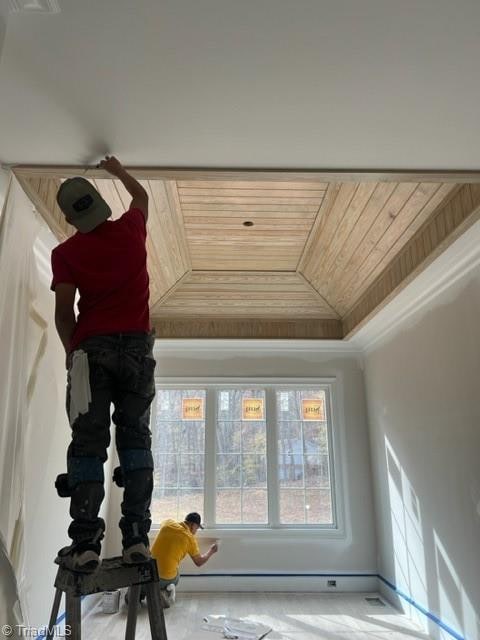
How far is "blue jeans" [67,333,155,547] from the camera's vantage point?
1.39 metres

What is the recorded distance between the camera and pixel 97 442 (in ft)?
4.72

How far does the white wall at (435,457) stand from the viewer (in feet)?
9.69

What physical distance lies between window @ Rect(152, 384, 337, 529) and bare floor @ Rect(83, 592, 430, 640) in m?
0.70

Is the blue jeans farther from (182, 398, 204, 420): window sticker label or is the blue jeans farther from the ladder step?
(182, 398, 204, 420): window sticker label

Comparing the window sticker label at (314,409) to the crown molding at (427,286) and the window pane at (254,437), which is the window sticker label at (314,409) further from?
the crown molding at (427,286)

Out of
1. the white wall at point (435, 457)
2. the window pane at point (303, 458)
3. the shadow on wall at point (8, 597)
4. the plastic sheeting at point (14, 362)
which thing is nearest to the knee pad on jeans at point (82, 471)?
the plastic sheeting at point (14, 362)

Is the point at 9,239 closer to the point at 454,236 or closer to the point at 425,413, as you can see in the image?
the point at 454,236

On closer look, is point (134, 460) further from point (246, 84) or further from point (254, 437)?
point (254, 437)

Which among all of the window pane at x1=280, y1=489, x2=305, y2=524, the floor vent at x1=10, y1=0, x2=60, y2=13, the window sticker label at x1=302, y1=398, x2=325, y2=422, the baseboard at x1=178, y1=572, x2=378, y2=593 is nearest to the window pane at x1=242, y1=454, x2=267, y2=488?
the window pane at x1=280, y1=489, x2=305, y2=524

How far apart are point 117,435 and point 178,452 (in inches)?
147


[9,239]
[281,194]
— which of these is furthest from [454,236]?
[9,239]

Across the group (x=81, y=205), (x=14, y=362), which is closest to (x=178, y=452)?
(x=14, y=362)

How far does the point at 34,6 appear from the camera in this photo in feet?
4.27

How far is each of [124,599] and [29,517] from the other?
5.87 ft
